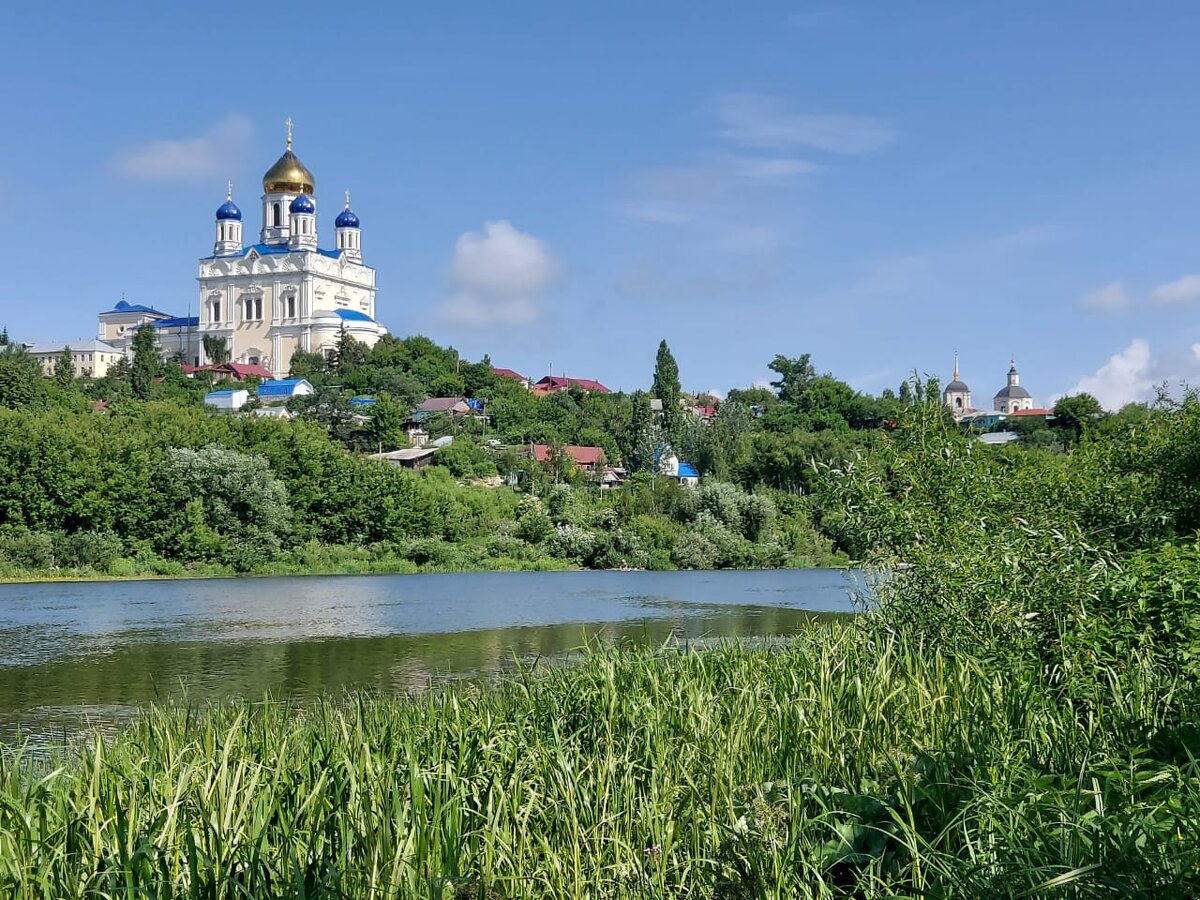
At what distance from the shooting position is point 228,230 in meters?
117

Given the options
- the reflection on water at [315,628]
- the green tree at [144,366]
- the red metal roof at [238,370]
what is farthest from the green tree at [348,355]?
the reflection on water at [315,628]

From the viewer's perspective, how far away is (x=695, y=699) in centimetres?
654

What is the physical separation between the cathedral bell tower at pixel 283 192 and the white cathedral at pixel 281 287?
10 cm

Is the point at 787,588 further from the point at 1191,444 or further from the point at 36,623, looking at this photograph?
the point at 1191,444

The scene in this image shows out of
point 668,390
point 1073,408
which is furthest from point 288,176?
point 1073,408

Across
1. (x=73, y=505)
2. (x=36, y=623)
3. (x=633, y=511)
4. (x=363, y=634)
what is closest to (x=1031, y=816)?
(x=363, y=634)

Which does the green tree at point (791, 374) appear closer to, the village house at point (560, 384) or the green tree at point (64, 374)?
the village house at point (560, 384)

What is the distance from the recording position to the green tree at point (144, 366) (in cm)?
7331

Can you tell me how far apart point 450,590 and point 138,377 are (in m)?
50.0

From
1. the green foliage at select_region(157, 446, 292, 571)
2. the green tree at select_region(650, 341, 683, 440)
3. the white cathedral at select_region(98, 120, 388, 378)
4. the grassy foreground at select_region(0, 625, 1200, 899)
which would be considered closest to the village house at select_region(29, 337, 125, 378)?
the white cathedral at select_region(98, 120, 388, 378)

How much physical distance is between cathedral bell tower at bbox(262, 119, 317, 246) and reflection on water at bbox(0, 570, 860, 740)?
82046 millimetres

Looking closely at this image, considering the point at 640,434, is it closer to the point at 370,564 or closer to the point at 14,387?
the point at 370,564

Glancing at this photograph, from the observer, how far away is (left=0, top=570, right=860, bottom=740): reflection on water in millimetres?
14305

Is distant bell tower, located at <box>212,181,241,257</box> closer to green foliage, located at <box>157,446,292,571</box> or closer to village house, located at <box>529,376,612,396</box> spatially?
village house, located at <box>529,376,612,396</box>
